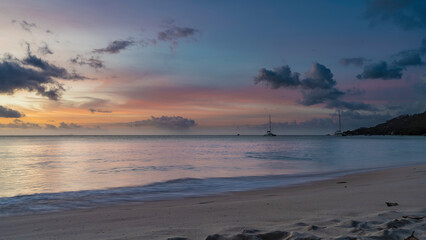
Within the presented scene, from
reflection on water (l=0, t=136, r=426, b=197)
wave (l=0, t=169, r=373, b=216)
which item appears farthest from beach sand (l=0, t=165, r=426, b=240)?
reflection on water (l=0, t=136, r=426, b=197)

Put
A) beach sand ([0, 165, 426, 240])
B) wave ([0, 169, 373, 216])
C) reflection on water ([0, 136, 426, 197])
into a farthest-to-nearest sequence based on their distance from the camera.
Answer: reflection on water ([0, 136, 426, 197])
wave ([0, 169, 373, 216])
beach sand ([0, 165, 426, 240])

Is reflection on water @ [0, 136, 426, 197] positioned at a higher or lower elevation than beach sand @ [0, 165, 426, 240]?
lower

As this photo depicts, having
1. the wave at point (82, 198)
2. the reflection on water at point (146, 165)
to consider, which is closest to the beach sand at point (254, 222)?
the wave at point (82, 198)

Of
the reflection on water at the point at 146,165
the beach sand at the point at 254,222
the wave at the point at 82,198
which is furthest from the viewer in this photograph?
the reflection on water at the point at 146,165

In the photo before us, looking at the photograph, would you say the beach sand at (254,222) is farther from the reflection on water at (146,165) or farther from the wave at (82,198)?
the reflection on water at (146,165)

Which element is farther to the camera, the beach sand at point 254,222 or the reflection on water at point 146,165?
the reflection on water at point 146,165

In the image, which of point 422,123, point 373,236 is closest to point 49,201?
point 373,236

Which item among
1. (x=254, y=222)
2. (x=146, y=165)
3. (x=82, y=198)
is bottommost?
(x=146, y=165)

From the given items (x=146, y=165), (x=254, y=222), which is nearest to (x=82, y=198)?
(x=254, y=222)

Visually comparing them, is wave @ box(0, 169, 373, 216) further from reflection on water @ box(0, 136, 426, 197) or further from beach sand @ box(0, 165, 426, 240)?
beach sand @ box(0, 165, 426, 240)

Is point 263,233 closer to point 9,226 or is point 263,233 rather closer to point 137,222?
point 137,222

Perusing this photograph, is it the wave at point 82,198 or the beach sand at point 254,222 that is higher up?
the beach sand at point 254,222

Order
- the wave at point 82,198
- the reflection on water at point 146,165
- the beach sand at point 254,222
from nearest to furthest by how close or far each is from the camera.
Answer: the beach sand at point 254,222 < the wave at point 82,198 < the reflection on water at point 146,165

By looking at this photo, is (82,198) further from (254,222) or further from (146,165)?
(146,165)
